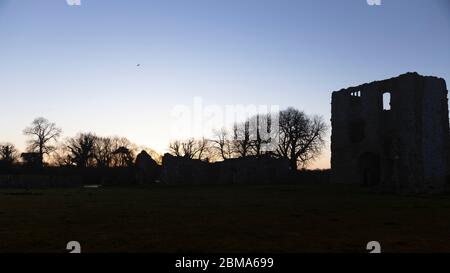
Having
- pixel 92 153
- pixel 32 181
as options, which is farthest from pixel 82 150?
pixel 32 181

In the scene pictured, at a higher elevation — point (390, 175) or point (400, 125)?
point (400, 125)

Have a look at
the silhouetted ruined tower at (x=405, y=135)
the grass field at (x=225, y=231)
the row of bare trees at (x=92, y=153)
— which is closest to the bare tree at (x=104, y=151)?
the row of bare trees at (x=92, y=153)

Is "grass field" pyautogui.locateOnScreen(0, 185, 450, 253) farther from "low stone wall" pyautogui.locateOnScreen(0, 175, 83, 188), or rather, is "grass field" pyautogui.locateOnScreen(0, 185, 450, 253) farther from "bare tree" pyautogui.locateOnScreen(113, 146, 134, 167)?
"bare tree" pyautogui.locateOnScreen(113, 146, 134, 167)

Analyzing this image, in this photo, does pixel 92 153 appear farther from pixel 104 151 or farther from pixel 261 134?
pixel 261 134

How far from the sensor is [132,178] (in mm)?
41281

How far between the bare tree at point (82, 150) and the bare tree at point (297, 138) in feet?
80.5

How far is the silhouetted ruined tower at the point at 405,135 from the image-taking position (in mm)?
26141

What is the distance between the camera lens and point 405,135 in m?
Answer: 26.4

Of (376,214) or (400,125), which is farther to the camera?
(400,125)

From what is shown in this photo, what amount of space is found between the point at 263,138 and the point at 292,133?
3.85m

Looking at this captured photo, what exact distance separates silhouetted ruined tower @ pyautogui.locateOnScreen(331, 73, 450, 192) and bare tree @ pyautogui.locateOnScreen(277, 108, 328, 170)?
751 inches
